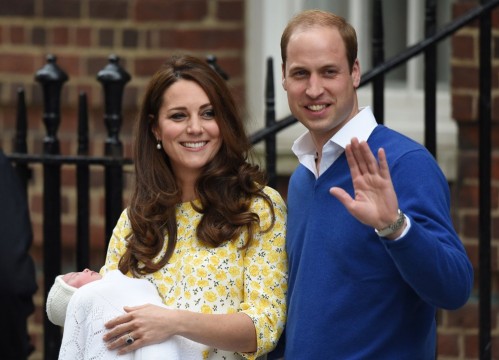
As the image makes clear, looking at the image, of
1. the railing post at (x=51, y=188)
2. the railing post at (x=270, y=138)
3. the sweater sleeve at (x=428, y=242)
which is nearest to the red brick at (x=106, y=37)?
the railing post at (x=51, y=188)

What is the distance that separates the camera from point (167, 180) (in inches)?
145

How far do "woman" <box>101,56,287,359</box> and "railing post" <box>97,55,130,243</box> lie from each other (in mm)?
1128

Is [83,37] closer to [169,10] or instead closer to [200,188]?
[169,10]

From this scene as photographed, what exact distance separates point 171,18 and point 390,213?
328 centimetres

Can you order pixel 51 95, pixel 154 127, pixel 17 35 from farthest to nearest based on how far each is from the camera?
pixel 17 35
pixel 51 95
pixel 154 127

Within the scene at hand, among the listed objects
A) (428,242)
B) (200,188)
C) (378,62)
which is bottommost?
(428,242)

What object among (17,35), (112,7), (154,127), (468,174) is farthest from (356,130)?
(17,35)

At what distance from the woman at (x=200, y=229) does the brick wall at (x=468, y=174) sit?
1.86 m

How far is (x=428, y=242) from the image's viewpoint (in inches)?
119

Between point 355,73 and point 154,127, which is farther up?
point 355,73

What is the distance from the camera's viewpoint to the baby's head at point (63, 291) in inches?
139

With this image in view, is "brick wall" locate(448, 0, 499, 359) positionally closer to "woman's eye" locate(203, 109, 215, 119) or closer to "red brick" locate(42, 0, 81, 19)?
"red brick" locate(42, 0, 81, 19)

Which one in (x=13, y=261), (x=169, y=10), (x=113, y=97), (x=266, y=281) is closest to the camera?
(x=266, y=281)

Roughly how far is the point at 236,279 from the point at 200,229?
0.17 m
